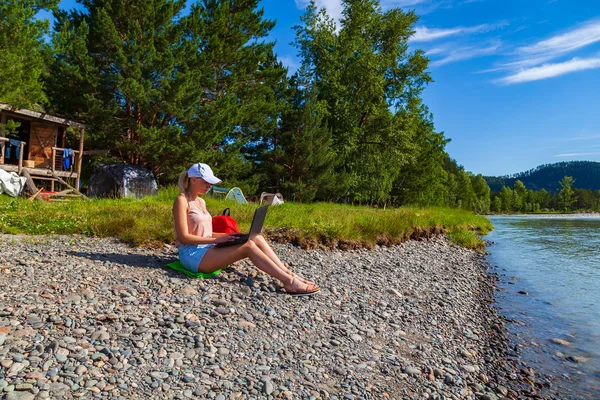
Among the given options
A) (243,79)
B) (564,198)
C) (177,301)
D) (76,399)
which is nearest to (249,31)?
(243,79)

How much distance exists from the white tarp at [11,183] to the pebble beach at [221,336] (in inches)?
442

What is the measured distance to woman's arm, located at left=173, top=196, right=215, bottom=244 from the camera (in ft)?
16.9

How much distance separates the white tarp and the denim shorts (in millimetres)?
14297

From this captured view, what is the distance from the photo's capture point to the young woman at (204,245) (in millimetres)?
5195

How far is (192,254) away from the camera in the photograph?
17.7ft

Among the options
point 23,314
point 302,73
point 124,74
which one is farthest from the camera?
point 302,73

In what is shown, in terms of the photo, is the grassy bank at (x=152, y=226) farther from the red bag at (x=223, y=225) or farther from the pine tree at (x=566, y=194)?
the pine tree at (x=566, y=194)

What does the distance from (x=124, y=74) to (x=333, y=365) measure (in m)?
18.7

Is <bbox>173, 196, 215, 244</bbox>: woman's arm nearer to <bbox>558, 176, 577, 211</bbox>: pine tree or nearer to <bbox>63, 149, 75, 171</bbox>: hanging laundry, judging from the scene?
<bbox>63, 149, 75, 171</bbox>: hanging laundry

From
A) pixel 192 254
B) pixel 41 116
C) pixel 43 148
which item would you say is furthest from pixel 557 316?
pixel 43 148

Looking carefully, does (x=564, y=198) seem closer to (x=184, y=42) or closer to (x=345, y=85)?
(x=345, y=85)

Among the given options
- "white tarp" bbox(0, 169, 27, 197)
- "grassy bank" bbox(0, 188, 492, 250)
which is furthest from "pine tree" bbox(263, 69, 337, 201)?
"white tarp" bbox(0, 169, 27, 197)

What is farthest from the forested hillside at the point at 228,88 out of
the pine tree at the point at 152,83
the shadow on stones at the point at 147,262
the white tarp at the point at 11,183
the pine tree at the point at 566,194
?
the pine tree at the point at 566,194

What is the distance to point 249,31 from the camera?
2561cm
